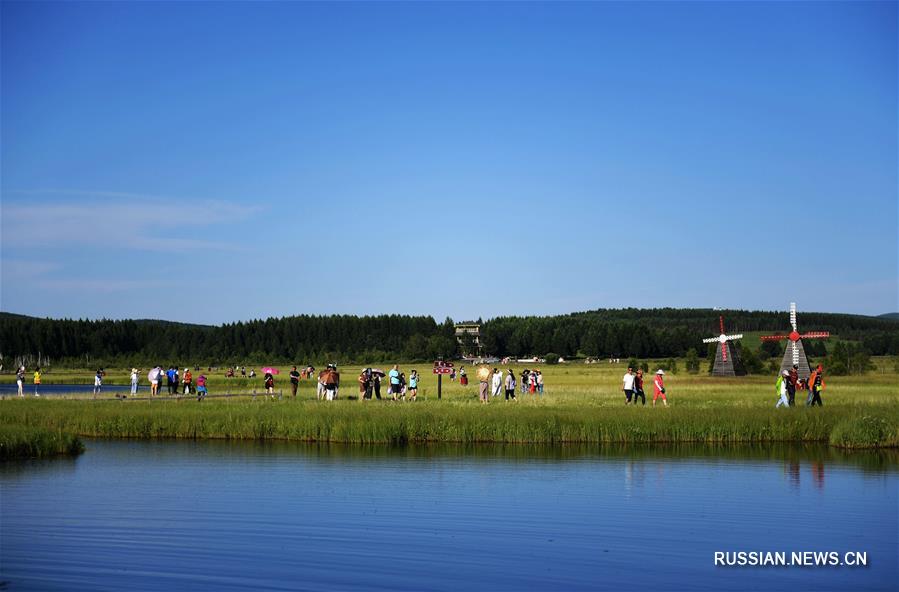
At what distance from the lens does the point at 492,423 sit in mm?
35906

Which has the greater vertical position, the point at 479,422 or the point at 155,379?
the point at 155,379

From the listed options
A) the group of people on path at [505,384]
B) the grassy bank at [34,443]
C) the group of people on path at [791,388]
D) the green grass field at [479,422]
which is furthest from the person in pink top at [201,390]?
the group of people on path at [791,388]

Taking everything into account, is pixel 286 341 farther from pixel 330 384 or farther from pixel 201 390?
pixel 330 384

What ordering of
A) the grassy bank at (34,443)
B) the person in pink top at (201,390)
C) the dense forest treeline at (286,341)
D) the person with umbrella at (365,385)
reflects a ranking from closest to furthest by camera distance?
the grassy bank at (34,443) → the person with umbrella at (365,385) → the person in pink top at (201,390) → the dense forest treeline at (286,341)

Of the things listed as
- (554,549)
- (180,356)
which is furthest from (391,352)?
(554,549)

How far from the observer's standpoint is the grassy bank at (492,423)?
1395 inches

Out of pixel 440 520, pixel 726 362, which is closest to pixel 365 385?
pixel 440 520

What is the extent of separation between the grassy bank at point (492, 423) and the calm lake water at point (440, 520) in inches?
119

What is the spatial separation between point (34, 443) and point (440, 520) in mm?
16845

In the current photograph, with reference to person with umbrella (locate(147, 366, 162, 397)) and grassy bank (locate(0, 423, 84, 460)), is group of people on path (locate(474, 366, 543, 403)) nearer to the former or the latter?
person with umbrella (locate(147, 366, 162, 397))

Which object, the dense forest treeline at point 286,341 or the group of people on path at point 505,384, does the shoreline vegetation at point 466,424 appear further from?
the dense forest treeline at point 286,341

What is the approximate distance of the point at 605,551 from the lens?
1864cm

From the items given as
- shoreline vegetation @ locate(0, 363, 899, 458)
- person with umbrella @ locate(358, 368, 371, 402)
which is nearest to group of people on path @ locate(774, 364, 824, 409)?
shoreline vegetation @ locate(0, 363, 899, 458)

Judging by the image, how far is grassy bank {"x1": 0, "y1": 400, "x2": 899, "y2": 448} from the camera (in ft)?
116
